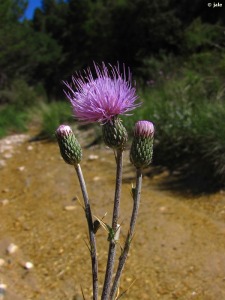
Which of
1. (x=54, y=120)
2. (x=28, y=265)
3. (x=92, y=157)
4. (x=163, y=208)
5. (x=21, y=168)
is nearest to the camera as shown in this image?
(x=28, y=265)

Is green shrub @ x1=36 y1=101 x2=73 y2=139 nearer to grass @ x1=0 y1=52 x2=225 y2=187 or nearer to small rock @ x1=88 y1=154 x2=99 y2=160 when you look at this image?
grass @ x1=0 y1=52 x2=225 y2=187

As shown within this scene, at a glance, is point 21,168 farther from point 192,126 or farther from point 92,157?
point 192,126

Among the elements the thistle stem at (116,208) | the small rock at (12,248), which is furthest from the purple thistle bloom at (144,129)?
the small rock at (12,248)

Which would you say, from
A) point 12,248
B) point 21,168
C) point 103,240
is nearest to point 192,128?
point 103,240

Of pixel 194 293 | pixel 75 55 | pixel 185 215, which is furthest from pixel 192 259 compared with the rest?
pixel 75 55

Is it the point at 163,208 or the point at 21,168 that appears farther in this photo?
the point at 21,168

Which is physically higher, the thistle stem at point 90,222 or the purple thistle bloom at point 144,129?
the purple thistle bloom at point 144,129

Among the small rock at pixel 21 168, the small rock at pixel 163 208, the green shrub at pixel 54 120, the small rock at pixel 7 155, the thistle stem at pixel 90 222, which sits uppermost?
the thistle stem at pixel 90 222

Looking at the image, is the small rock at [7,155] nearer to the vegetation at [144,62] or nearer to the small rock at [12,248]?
the vegetation at [144,62]
